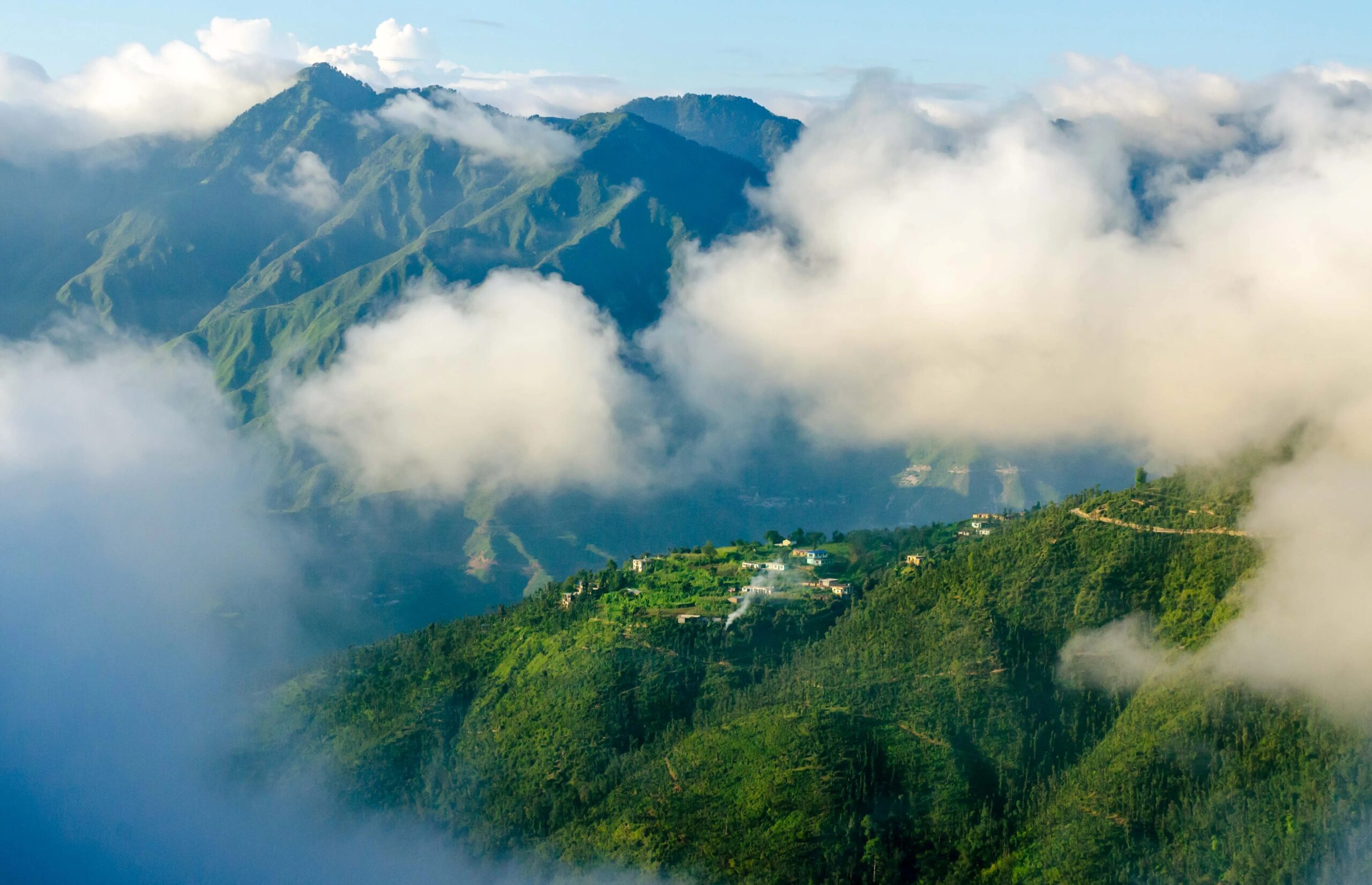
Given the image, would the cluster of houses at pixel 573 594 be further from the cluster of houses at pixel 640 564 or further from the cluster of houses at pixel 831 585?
the cluster of houses at pixel 831 585

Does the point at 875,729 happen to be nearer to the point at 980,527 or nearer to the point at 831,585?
the point at 831,585

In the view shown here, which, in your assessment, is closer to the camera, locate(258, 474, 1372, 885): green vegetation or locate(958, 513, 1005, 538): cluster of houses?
locate(258, 474, 1372, 885): green vegetation

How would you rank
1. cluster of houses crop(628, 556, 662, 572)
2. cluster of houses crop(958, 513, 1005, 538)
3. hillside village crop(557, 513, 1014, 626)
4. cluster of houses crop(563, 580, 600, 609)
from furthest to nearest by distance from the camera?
cluster of houses crop(628, 556, 662, 572), cluster of houses crop(958, 513, 1005, 538), cluster of houses crop(563, 580, 600, 609), hillside village crop(557, 513, 1014, 626)

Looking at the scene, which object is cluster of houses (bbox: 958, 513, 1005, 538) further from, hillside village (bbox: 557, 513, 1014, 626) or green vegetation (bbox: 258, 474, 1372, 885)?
green vegetation (bbox: 258, 474, 1372, 885)

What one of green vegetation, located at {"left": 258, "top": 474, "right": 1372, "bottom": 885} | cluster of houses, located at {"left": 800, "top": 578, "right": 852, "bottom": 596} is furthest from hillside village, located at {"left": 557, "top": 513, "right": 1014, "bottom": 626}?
green vegetation, located at {"left": 258, "top": 474, "right": 1372, "bottom": 885}

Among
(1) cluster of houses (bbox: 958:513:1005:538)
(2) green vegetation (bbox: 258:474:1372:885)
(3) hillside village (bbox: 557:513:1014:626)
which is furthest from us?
(1) cluster of houses (bbox: 958:513:1005:538)

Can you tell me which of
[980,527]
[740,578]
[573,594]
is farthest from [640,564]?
[980,527]

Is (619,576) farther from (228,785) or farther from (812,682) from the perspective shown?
(228,785)

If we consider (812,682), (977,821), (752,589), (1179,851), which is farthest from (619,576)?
(1179,851)
